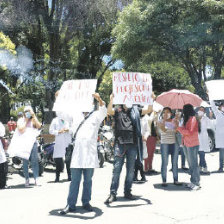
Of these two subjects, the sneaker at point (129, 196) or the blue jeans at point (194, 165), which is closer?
the sneaker at point (129, 196)

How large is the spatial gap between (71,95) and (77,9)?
76.2 feet

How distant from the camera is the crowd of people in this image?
6.07m

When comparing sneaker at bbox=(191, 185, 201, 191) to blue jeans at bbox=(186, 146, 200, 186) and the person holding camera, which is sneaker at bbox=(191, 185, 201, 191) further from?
the person holding camera

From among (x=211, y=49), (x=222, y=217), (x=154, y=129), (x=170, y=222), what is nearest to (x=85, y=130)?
(x=170, y=222)

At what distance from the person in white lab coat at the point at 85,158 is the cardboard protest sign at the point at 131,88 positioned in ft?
1.90

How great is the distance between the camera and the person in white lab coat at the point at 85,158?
599cm

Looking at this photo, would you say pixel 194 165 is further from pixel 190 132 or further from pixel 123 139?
pixel 123 139

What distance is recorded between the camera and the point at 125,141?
6656 millimetres

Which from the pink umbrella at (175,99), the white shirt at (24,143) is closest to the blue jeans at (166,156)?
the pink umbrella at (175,99)

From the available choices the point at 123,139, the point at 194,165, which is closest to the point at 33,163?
the point at 123,139

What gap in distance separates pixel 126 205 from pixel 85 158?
45.7 inches

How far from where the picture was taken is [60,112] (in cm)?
670

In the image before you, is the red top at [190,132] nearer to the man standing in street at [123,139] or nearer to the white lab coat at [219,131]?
the man standing in street at [123,139]

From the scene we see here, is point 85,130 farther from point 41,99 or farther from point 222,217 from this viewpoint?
point 41,99
